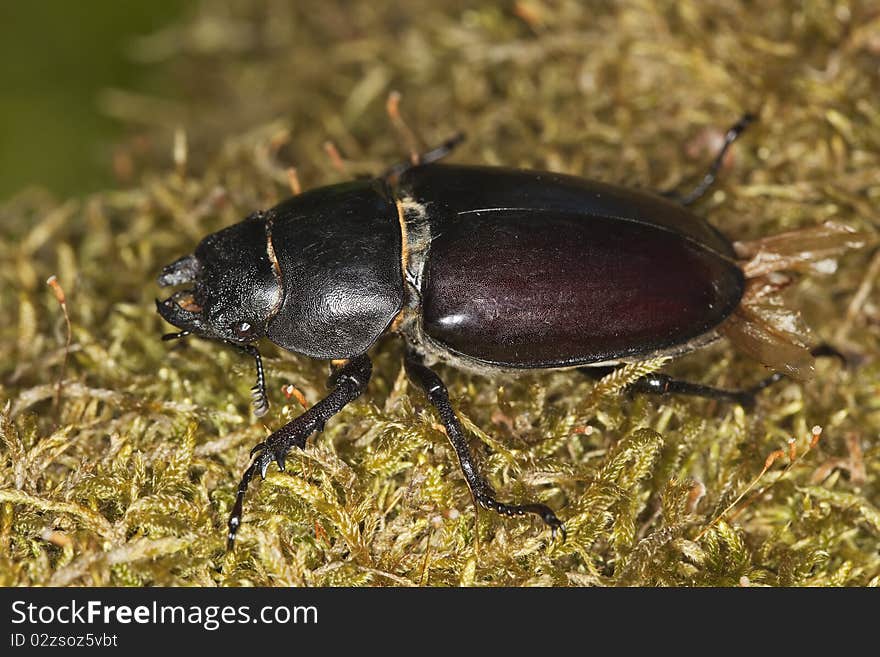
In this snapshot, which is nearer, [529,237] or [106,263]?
[529,237]

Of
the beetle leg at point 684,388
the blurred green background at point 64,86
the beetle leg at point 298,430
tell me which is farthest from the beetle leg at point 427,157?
the blurred green background at point 64,86

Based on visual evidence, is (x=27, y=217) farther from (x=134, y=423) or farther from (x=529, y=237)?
(x=529, y=237)

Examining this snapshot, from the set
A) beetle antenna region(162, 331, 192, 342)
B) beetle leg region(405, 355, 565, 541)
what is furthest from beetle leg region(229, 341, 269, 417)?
beetle leg region(405, 355, 565, 541)

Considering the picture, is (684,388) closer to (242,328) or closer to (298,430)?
(298,430)

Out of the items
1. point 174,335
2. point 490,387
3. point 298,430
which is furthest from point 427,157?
point 298,430

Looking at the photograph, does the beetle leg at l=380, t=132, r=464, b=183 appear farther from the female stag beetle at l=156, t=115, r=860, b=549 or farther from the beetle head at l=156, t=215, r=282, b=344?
the beetle head at l=156, t=215, r=282, b=344

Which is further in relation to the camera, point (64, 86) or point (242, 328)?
point (64, 86)

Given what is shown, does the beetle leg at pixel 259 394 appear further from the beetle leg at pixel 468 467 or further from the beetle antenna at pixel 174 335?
the beetle leg at pixel 468 467
